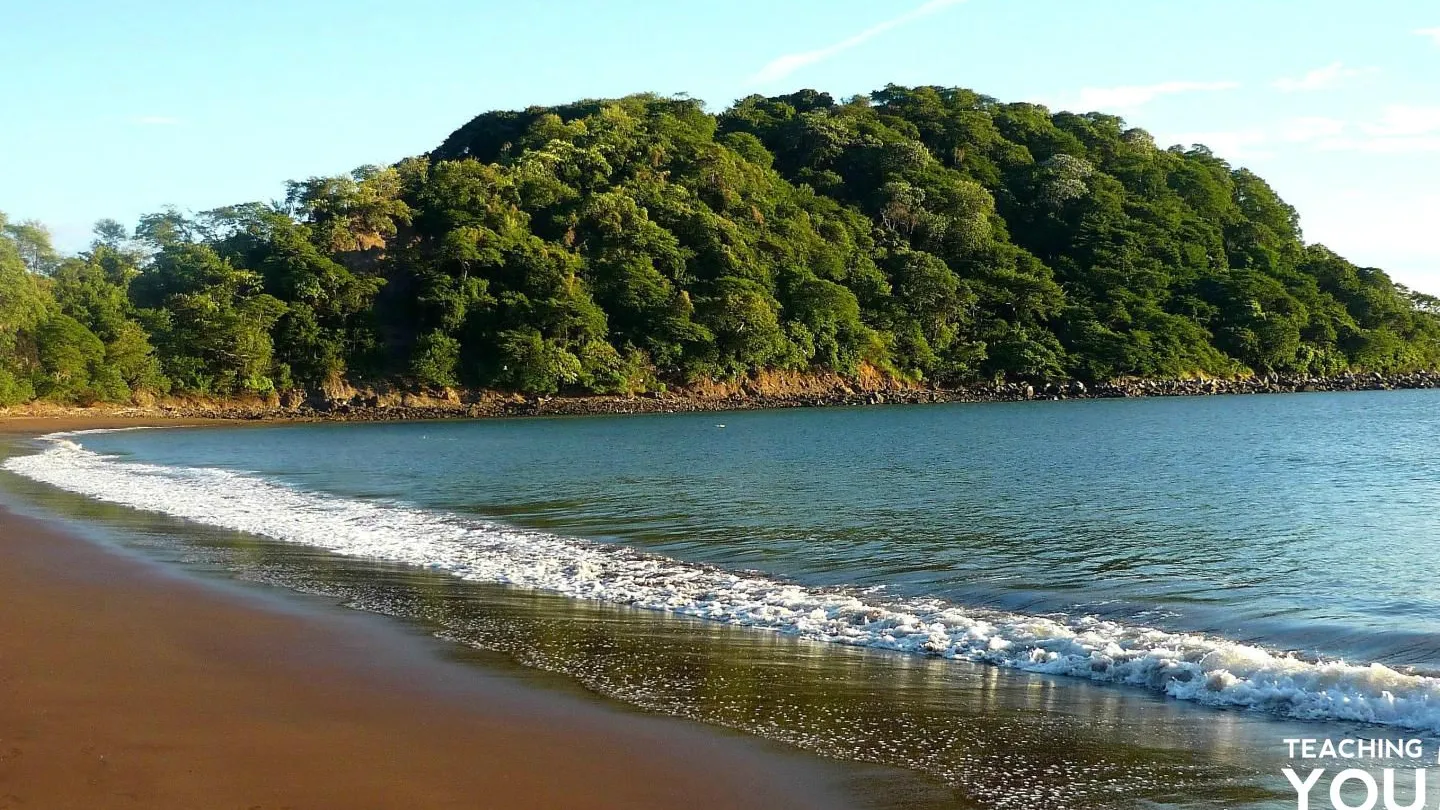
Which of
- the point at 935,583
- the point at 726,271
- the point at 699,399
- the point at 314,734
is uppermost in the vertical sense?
the point at 726,271

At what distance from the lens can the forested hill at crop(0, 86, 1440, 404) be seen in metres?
71.5

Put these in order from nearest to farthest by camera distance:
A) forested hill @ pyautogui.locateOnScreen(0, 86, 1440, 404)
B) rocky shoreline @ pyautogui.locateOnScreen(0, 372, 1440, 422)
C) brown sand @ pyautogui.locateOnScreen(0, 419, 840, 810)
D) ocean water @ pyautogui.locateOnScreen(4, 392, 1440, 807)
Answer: brown sand @ pyautogui.locateOnScreen(0, 419, 840, 810)
ocean water @ pyautogui.locateOnScreen(4, 392, 1440, 807)
rocky shoreline @ pyautogui.locateOnScreen(0, 372, 1440, 422)
forested hill @ pyautogui.locateOnScreen(0, 86, 1440, 404)

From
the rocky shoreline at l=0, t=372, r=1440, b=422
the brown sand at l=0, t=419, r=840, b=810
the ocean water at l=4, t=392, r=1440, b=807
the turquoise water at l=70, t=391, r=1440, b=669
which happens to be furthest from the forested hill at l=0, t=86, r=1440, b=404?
the brown sand at l=0, t=419, r=840, b=810

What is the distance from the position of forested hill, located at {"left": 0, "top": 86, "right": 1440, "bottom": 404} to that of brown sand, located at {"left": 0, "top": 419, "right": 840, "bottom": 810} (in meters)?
60.3

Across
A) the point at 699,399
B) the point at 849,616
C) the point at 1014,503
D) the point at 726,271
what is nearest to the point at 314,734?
the point at 849,616

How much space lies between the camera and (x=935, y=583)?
13.4 m

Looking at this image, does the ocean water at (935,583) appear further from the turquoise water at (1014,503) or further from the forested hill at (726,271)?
the forested hill at (726,271)

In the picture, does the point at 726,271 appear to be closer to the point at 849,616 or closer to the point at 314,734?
the point at 849,616

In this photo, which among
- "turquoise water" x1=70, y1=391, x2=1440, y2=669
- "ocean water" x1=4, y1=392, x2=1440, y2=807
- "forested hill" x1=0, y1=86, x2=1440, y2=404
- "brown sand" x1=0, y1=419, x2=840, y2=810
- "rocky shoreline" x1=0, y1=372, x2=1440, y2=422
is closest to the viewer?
"brown sand" x1=0, y1=419, x2=840, y2=810

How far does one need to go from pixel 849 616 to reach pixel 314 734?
587cm

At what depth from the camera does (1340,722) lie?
764 centimetres

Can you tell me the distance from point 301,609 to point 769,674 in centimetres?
528

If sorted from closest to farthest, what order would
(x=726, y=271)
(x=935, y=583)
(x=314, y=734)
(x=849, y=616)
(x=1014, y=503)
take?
(x=314, y=734) < (x=849, y=616) < (x=935, y=583) < (x=1014, y=503) < (x=726, y=271)

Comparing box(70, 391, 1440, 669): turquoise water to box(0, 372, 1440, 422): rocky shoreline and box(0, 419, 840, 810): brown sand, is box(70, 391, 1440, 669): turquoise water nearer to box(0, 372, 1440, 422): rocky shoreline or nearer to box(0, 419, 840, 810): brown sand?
box(0, 419, 840, 810): brown sand
